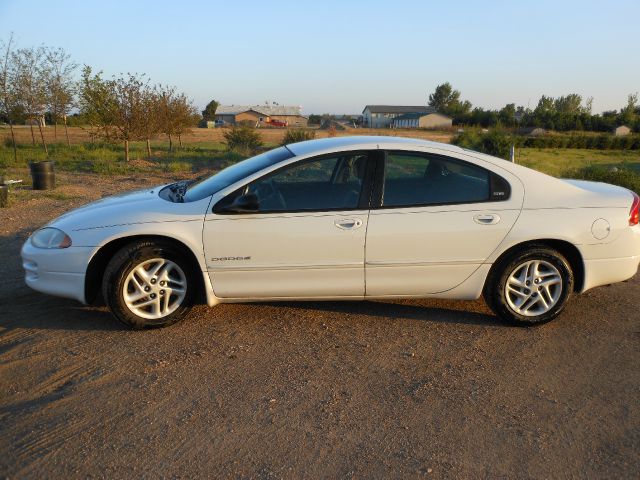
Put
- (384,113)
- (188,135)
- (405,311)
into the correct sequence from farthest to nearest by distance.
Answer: (384,113), (188,135), (405,311)

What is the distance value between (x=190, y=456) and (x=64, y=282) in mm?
2203

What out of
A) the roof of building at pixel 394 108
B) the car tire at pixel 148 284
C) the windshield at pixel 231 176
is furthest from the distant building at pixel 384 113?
the car tire at pixel 148 284

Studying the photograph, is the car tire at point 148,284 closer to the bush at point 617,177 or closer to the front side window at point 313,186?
the front side window at point 313,186

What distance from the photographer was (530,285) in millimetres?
4484

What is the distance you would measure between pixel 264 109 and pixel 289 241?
117182mm

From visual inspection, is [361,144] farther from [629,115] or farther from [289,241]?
[629,115]

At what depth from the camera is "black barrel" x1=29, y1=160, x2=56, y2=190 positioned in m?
12.1

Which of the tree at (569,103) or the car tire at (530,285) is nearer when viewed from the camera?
the car tire at (530,285)

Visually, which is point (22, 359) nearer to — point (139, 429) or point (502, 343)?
point (139, 429)

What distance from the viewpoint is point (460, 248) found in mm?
4371

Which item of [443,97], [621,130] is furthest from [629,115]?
[443,97]

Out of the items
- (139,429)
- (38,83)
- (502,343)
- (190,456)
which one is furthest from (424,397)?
(38,83)

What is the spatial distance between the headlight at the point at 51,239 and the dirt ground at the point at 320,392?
648mm

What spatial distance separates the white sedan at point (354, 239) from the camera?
4266mm
